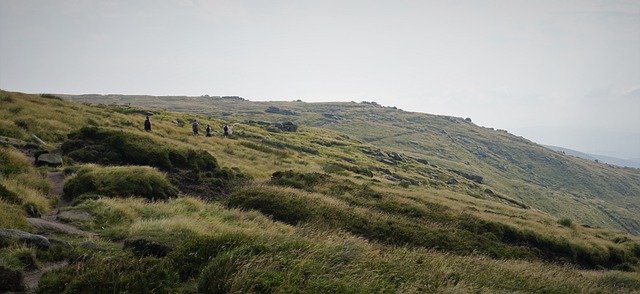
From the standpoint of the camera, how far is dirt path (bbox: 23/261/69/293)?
8.52 m

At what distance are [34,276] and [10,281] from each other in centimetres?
126

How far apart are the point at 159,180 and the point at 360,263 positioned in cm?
1407

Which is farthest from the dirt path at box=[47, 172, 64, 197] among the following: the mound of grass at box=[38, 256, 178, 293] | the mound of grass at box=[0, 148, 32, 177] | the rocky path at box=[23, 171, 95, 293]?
the mound of grass at box=[38, 256, 178, 293]

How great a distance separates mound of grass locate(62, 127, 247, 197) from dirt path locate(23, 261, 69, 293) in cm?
1466

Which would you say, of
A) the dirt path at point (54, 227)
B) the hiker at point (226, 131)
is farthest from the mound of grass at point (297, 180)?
the hiker at point (226, 131)

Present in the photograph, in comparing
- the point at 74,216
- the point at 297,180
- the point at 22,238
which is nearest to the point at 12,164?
the point at 74,216

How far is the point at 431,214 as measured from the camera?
2900cm

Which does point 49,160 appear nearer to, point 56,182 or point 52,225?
point 56,182

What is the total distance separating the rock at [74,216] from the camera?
14578 millimetres

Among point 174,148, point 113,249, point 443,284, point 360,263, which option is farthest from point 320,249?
point 174,148

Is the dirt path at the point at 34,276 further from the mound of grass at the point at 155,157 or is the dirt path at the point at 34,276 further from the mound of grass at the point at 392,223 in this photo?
the mound of grass at the point at 155,157

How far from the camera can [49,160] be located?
24297 mm

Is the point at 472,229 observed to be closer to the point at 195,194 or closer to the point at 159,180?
the point at 195,194

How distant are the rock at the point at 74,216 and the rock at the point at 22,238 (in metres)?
3.47
